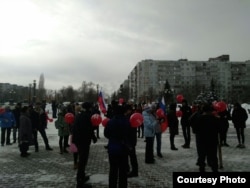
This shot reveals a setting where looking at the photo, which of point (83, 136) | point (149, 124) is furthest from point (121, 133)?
point (149, 124)

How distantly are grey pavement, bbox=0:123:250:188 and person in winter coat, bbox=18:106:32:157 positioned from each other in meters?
0.40

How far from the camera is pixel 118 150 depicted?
650 centimetres

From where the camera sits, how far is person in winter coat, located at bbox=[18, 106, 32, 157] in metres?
12.1

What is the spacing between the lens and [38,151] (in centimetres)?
1333

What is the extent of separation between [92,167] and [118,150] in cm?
384

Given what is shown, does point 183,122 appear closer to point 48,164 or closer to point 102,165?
point 102,165

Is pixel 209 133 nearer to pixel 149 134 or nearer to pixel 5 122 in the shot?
pixel 149 134

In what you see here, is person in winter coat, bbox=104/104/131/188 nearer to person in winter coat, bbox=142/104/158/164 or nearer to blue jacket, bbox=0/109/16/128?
person in winter coat, bbox=142/104/158/164

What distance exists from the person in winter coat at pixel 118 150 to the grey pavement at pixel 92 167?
54.1 inches

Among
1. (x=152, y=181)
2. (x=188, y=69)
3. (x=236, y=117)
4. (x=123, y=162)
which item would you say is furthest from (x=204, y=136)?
(x=188, y=69)

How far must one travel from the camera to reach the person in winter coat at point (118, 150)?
21.4 feet

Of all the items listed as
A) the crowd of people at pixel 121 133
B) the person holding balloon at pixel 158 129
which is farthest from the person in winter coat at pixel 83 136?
the person holding balloon at pixel 158 129

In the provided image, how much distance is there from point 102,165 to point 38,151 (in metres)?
4.15

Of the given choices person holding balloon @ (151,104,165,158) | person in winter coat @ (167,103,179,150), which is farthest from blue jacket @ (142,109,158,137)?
person in winter coat @ (167,103,179,150)
